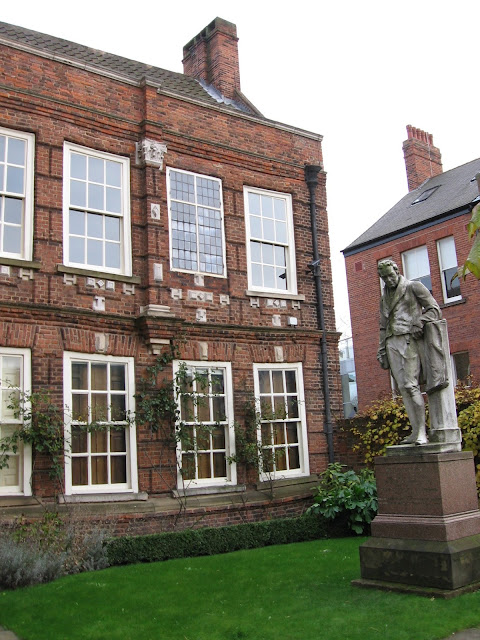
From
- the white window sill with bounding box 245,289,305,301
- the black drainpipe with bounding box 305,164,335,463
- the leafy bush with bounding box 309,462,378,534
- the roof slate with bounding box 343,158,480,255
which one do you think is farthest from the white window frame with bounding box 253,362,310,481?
the roof slate with bounding box 343,158,480,255

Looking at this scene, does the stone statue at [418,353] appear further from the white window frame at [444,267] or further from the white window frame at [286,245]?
the white window frame at [444,267]

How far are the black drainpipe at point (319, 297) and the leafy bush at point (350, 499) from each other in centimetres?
128

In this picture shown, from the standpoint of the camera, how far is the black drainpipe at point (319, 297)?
15203 millimetres

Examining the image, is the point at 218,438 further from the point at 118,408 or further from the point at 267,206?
the point at 267,206

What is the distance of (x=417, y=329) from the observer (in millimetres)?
8883

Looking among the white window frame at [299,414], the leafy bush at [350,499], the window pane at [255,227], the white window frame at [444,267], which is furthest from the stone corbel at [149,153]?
the white window frame at [444,267]

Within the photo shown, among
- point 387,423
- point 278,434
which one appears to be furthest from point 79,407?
point 387,423

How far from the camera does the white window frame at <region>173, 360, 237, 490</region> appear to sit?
12.9m

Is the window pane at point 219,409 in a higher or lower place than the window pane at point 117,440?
higher

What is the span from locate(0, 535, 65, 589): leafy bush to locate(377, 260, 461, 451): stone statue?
519 cm

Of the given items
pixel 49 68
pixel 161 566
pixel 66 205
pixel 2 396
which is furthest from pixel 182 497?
pixel 49 68

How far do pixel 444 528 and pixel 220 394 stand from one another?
6733 mm

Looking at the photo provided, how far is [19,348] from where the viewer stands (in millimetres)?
11656

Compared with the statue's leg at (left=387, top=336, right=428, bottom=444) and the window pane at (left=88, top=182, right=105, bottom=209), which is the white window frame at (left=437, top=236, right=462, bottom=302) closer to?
the window pane at (left=88, top=182, right=105, bottom=209)
